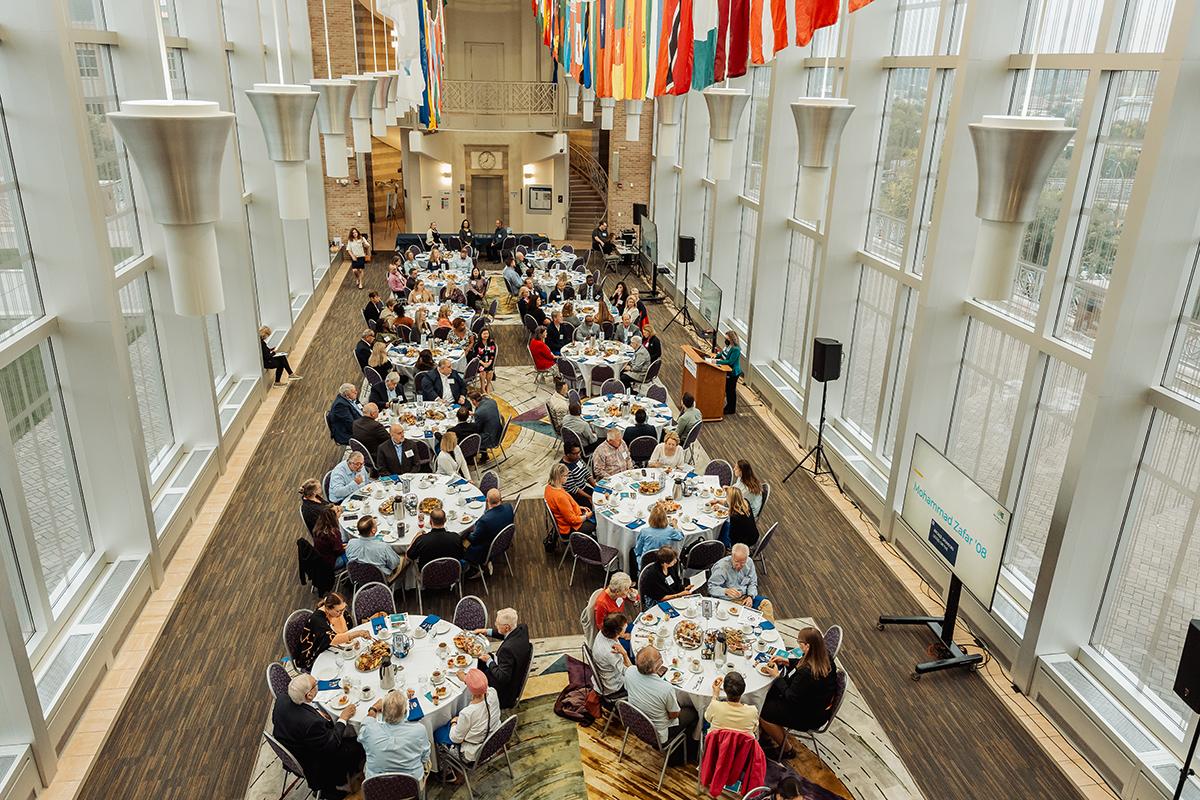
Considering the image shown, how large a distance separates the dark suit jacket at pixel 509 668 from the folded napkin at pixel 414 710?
657mm

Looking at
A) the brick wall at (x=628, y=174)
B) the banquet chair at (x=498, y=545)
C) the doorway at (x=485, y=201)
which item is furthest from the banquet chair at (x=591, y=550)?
the doorway at (x=485, y=201)

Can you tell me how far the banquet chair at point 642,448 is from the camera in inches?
444

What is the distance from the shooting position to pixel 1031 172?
17.0 ft

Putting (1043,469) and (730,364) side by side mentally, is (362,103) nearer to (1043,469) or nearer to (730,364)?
(730,364)

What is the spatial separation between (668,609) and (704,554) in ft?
4.07

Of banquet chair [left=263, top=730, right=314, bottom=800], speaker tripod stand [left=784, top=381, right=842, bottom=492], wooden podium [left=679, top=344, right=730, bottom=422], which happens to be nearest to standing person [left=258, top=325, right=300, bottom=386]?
wooden podium [left=679, top=344, right=730, bottom=422]

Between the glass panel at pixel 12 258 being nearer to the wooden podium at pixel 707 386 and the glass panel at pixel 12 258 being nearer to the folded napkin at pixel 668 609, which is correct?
the folded napkin at pixel 668 609

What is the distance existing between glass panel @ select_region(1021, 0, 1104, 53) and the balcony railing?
791 inches

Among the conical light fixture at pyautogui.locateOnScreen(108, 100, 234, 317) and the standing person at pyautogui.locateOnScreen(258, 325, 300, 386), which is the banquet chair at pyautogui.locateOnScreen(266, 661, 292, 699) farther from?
the standing person at pyautogui.locateOnScreen(258, 325, 300, 386)

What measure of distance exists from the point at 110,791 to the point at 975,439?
9054 mm

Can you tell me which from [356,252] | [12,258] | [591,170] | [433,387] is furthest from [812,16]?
[591,170]

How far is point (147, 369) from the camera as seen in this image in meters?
10.9

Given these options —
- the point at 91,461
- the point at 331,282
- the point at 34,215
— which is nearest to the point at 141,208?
the point at 34,215

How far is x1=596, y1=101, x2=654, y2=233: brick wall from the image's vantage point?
87.8 feet
